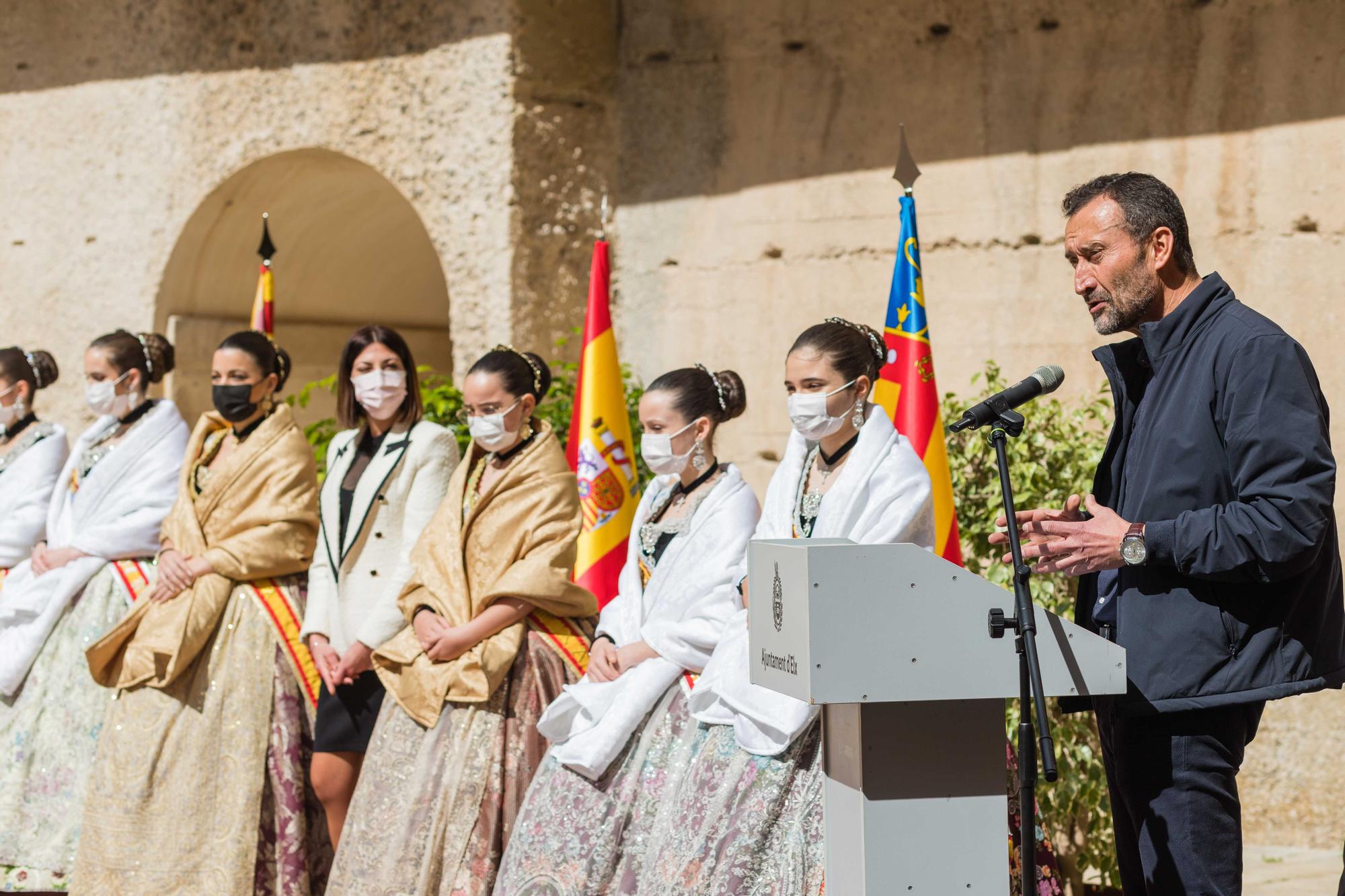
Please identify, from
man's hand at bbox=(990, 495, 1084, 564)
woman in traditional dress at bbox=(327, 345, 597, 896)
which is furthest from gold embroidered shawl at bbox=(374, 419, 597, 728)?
man's hand at bbox=(990, 495, 1084, 564)

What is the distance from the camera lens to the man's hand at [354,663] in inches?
167

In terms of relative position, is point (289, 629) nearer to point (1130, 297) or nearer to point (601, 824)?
point (601, 824)

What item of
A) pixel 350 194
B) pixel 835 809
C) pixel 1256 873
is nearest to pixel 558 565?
pixel 835 809

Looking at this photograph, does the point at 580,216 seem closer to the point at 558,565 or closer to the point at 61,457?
the point at 61,457

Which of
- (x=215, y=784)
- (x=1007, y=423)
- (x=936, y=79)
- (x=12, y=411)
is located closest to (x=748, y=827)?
(x=1007, y=423)

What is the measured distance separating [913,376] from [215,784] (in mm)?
2508

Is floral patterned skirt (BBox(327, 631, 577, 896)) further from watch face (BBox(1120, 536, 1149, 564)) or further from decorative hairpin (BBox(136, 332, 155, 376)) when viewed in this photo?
watch face (BBox(1120, 536, 1149, 564))

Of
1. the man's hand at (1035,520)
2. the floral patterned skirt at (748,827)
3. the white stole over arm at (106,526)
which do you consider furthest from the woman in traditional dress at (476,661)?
the man's hand at (1035,520)

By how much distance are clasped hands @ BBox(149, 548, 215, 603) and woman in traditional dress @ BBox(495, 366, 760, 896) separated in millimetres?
1409

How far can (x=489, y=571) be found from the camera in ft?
13.6

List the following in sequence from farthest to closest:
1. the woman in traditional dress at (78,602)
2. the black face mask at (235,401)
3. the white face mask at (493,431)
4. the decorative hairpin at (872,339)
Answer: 1. the woman in traditional dress at (78,602)
2. the black face mask at (235,401)
3. the white face mask at (493,431)
4. the decorative hairpin at (872,339)

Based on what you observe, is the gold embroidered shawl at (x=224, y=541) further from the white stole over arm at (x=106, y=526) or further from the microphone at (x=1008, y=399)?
the microphone at (x=1008, y=399)

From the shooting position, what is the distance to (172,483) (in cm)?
505

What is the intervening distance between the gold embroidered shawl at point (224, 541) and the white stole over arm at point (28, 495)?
36.1 inches
